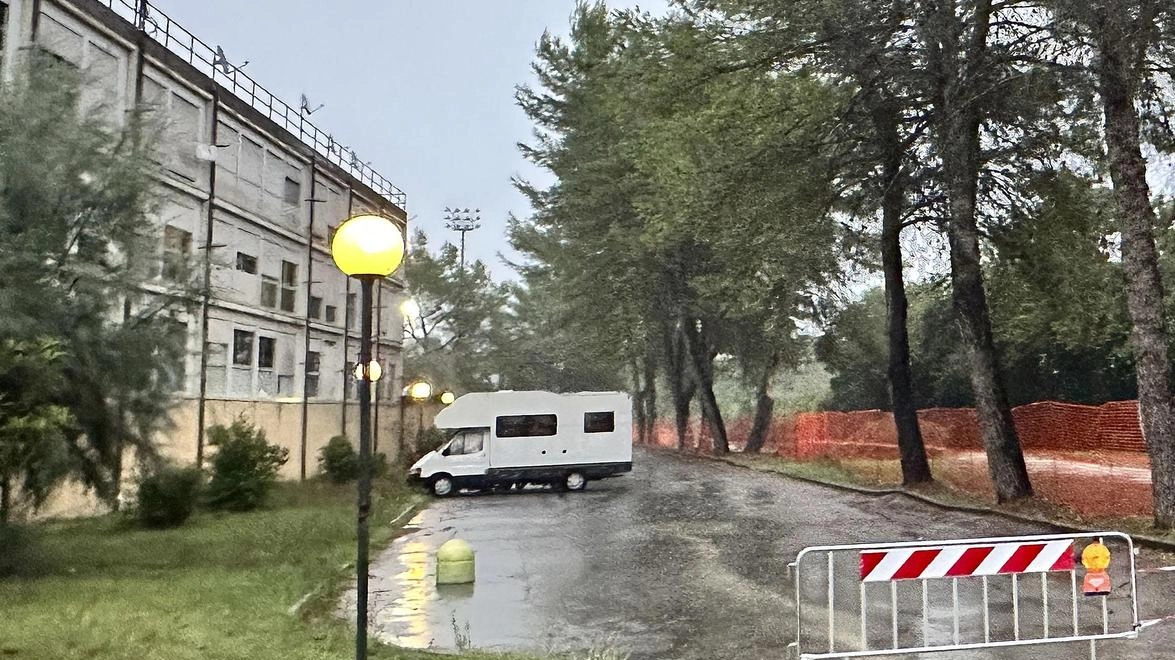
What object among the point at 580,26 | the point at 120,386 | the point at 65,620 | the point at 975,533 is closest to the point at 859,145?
the point at 975,533

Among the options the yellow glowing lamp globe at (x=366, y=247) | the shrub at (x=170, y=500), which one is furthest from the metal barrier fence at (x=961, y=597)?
the shrub at (x=170, y=500)

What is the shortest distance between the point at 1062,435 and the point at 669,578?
19567 mm

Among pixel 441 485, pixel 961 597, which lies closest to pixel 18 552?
pixel 961 597

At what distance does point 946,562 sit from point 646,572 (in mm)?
5992

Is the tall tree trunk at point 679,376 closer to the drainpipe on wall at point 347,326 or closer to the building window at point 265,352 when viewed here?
the drainpipe on wall at point 347,326

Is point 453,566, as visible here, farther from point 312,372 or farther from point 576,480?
point 312,372

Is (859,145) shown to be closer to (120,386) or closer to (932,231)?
(932,231)

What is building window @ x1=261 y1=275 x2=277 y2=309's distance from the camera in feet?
93.0

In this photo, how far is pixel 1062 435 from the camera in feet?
89.8

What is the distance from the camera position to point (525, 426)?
26953mm

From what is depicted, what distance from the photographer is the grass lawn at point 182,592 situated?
7.79 metres

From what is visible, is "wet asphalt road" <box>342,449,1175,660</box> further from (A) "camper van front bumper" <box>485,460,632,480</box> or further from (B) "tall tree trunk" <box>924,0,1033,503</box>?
(A) "camper van front bumper" <box>485,460,632,480</box>

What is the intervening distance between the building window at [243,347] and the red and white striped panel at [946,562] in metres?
22.8

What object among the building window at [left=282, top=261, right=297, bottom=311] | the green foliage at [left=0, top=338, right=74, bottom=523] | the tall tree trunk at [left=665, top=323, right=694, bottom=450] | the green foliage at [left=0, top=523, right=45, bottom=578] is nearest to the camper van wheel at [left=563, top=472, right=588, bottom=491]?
the building window at [left=282, top=261, right=297, bottom=311]
